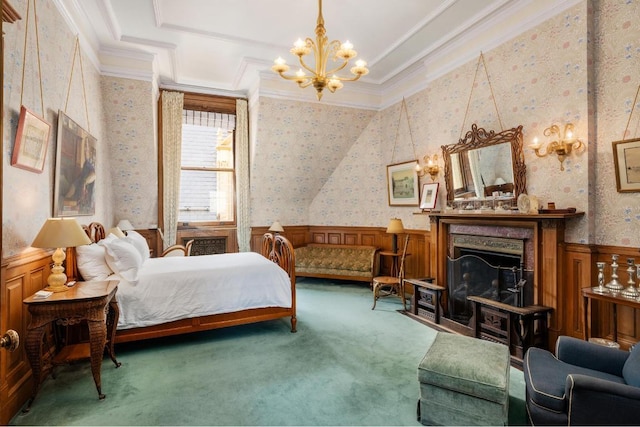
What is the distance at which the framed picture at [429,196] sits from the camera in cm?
488

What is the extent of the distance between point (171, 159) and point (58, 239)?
3661mm

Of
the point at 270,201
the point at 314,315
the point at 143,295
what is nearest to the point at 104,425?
the point at 143,295

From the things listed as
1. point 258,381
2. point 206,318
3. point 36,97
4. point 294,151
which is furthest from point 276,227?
point 36,97

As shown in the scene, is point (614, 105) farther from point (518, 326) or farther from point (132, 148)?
point (132, 148)

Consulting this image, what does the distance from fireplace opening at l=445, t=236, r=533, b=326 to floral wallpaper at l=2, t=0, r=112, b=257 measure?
14.0ft

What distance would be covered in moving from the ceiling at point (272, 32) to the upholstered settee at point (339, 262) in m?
2.81

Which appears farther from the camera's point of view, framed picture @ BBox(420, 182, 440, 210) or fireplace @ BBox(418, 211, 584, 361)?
framed picture @ BBox(420, 182, 440, 210)

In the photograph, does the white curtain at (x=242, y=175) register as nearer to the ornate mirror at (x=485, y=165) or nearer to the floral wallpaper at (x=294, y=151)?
the floral wallpaper at (x=294, y=151)

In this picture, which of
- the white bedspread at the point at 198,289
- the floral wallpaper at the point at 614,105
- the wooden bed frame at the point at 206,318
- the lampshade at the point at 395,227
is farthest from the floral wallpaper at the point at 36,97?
the floral wallpaper at the point at 614,105

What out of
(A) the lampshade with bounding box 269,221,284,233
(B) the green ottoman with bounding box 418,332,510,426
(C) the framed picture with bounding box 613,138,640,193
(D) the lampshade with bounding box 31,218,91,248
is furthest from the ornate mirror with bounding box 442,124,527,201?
(D) the lampshade with bounding box 31,218,91,248

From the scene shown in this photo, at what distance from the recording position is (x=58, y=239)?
254 centimetres

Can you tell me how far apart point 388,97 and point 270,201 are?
2.83 metres

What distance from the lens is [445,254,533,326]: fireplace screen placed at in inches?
140

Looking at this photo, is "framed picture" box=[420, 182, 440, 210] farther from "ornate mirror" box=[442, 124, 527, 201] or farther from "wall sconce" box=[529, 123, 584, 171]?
"wall sconce" box=[529, 123, 584, 171]
